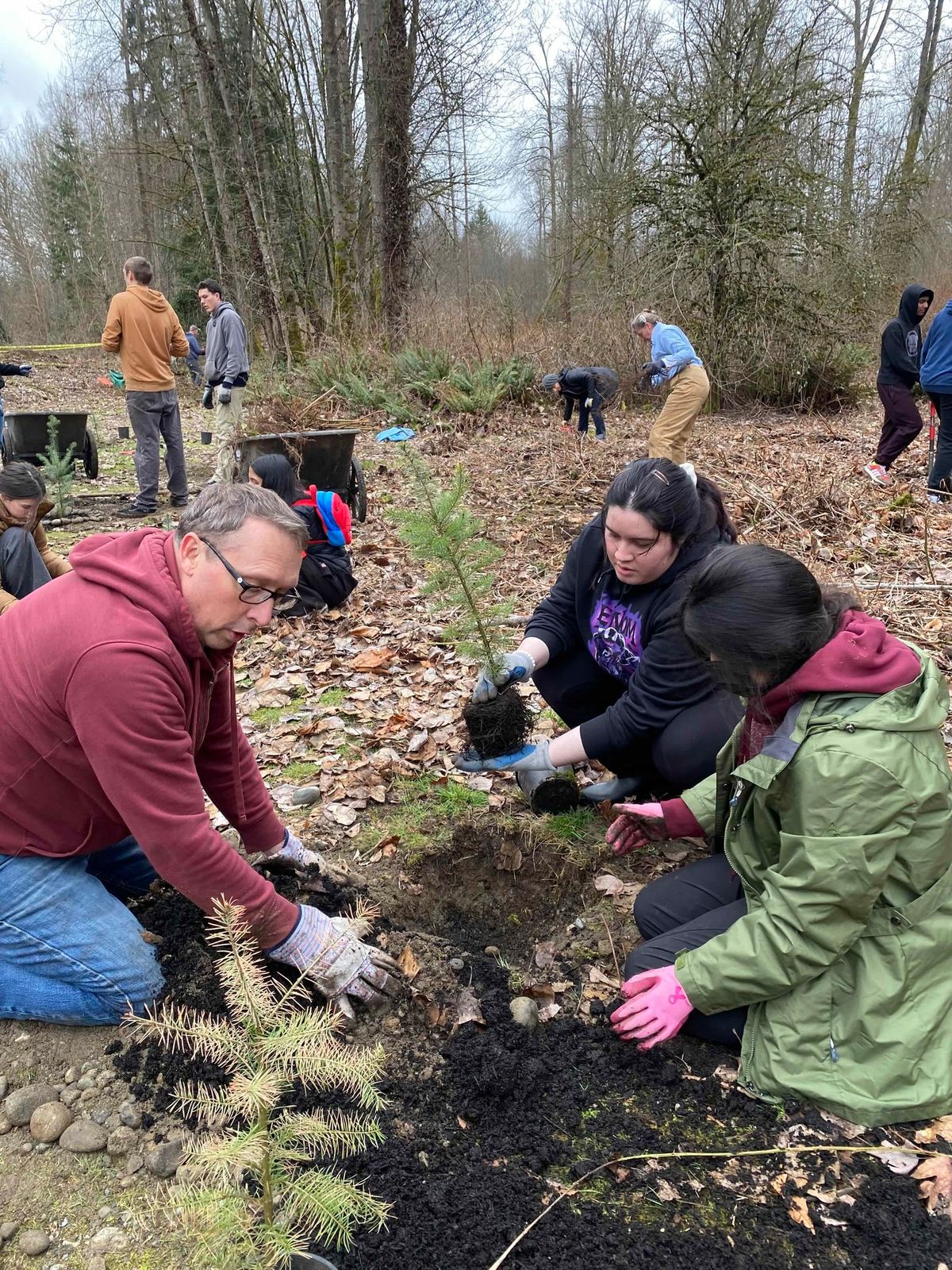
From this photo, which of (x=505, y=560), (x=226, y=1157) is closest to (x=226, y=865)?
(x=226, y=1157)

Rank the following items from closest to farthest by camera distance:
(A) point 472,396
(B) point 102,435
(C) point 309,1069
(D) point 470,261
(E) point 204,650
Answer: (C) point 309,1069
(E) point 204,650
(A) point 472,396
(B) point 102,435
(D) point 470,261

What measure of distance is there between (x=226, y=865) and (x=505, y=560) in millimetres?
4595

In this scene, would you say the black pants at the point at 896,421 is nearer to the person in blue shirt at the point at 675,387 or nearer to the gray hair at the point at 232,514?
the person in blue shirt at the point at 675,387

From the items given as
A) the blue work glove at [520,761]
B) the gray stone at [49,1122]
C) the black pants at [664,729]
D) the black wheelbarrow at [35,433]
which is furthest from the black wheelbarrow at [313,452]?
the gray stone at [49,1122]

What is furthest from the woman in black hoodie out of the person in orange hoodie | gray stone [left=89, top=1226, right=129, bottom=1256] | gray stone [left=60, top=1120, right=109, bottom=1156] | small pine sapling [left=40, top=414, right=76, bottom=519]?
the person in orange hoodie

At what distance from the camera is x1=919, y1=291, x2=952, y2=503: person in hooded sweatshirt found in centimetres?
670

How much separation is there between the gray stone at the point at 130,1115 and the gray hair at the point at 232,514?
145 cm

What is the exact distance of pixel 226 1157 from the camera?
3.85 ft

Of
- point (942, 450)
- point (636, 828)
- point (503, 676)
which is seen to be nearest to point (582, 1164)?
point (636, 828)

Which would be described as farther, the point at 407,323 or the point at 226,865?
the point at 407,323

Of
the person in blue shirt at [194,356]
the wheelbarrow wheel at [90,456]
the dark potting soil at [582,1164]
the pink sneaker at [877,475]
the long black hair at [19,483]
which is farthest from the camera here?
the person in blue shirt at [194,356]

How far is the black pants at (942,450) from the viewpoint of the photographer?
21.9 ft

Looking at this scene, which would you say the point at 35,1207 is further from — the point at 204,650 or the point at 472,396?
the point at 472,396

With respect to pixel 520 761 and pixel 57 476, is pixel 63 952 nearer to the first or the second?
pixel 520 761
